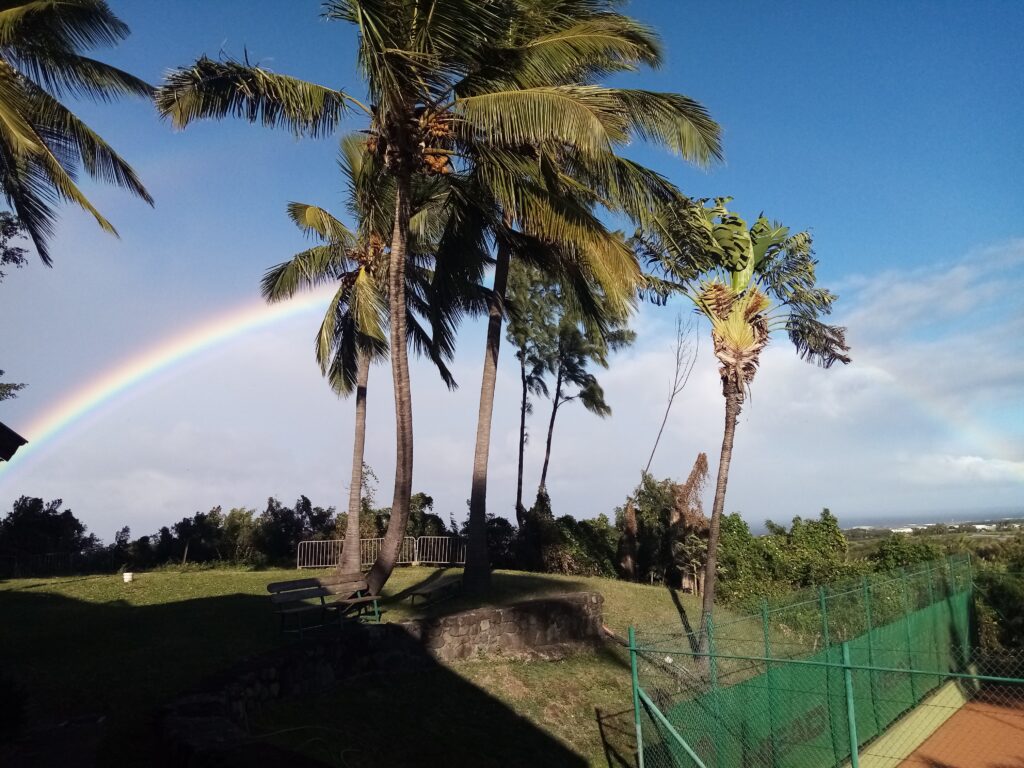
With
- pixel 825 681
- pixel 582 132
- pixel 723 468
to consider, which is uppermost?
pixel 582 132

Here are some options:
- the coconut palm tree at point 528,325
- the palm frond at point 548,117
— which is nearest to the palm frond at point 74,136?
the palm frond at point 548,117

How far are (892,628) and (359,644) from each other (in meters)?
7.58

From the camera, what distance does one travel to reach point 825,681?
8164 millimetres

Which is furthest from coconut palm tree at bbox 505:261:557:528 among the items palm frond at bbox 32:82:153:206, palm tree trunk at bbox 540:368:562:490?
palm frond at bbox 32:82:153:206

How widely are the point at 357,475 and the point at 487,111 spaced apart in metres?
11.4

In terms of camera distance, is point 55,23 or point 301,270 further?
point 301,270

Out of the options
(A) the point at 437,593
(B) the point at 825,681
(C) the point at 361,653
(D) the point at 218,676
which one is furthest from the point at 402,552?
(B) the point at 825,681

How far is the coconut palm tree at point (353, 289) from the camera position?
50.8 feet

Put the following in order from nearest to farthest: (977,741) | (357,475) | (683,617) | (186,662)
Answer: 1. (186,662)
2. (977,741)
3. (683,617)
4. (357,475)

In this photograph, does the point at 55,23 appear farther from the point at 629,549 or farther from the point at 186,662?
the point at 629,549

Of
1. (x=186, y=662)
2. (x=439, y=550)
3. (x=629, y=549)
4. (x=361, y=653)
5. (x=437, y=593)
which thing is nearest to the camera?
(x=186, y=662)

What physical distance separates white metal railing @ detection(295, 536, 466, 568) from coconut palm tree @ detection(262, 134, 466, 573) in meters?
3.04

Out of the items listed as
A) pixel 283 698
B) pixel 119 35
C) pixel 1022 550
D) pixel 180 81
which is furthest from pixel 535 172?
pixel 1022 550

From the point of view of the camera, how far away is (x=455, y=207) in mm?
14062
